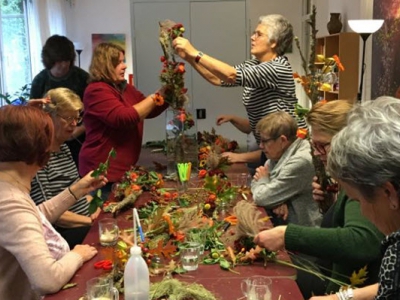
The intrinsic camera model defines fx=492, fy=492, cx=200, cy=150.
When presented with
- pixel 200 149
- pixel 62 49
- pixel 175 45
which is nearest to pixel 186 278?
pixel 175 45

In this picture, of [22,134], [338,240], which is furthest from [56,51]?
[338,240]

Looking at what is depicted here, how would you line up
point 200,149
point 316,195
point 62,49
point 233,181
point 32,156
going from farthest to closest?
point 62,49 → point 200,149 → point 233,181 → point 316,195 → point 32,156

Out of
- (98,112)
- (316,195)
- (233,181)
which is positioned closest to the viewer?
(316,195)

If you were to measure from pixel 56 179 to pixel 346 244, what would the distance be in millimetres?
1523

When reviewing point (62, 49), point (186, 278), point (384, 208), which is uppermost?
point (62, 49)

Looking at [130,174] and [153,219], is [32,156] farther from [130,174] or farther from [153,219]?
[130,174]

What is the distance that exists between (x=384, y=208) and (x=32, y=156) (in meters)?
1.19

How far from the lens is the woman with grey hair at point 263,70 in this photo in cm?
284

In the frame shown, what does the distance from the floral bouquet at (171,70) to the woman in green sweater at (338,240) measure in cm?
123

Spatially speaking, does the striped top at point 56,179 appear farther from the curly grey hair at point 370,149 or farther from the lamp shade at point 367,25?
the lamp shade at point 367,25

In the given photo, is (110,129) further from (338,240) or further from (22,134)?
(338,240)

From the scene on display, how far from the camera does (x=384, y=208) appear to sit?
1.12 metres

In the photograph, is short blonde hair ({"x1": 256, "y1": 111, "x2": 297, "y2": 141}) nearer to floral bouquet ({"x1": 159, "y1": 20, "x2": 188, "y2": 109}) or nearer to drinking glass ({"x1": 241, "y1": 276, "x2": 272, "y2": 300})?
floral bouquet ({"x1": 159, "y1": 20, "x2": 188, "y2": 109})

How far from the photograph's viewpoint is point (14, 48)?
6.41 meters
